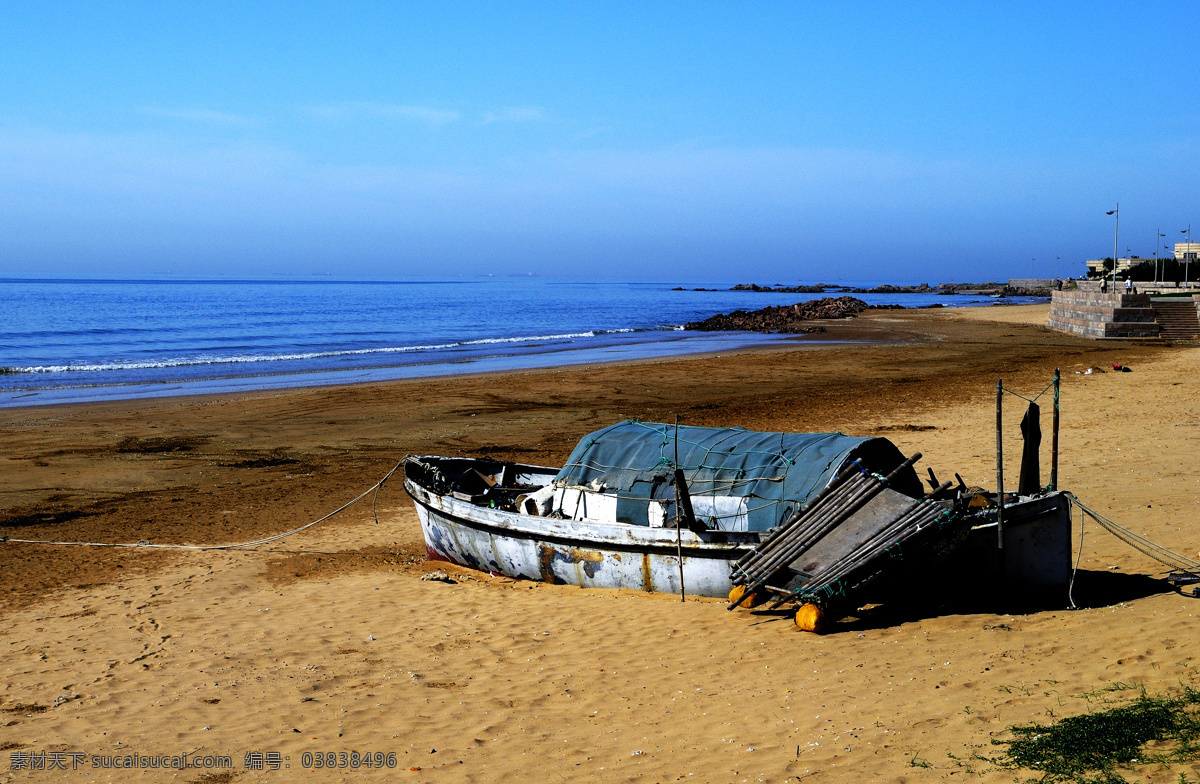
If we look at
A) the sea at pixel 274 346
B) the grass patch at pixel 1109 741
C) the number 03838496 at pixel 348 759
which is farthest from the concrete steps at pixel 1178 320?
the number 03838496 at pixel 348 759

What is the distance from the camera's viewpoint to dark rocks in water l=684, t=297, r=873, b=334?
55.7 m

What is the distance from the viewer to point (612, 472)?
10688 mm

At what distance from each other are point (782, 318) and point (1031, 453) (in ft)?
172

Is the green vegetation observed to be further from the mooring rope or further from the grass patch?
the grass patch

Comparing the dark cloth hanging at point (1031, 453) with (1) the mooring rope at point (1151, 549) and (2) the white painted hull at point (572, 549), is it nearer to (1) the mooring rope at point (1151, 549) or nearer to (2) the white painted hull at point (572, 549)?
(1) the mooring rope at point (1151, 549)

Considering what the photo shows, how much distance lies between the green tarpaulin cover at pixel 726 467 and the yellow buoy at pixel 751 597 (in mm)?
912

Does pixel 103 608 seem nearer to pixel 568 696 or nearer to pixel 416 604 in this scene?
pixel 416 604

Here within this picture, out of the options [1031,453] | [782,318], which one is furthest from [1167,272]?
[1031,453]

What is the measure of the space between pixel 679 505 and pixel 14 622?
23.2 feet

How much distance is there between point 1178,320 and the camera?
1417 inches

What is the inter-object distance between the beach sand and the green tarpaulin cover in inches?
45.5

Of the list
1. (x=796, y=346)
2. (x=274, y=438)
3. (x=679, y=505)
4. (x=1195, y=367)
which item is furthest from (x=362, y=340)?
(x=679, y=505)

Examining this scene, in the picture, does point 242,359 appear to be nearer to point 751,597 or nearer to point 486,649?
point 486,649

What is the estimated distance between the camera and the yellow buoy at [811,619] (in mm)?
7885
